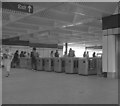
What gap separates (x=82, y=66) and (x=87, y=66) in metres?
0.31

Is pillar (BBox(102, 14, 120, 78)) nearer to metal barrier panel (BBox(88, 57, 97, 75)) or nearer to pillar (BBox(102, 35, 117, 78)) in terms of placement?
pillar (BBox(102, 35, 117, 78))

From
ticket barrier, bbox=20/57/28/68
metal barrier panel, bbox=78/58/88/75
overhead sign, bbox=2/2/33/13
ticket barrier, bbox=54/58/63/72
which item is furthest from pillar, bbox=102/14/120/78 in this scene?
ticket barrier, bbox=20/57/28/68

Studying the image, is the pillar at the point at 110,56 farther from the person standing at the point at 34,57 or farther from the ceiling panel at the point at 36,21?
the person standing at the point at 34,57

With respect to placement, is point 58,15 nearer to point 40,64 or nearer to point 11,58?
point 11,58

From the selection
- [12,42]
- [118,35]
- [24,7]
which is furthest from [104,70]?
[12,42]

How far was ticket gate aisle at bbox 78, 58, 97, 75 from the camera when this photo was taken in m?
10.5

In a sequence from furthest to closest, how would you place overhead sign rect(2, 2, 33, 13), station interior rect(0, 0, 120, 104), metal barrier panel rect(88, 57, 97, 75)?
metal barrier panel rect(88, 57, 97, 75), overhead sign rect(2, 2, 33, 13), station interior rect(0, 0, 120, 104)

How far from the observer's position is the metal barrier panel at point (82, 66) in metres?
10.5

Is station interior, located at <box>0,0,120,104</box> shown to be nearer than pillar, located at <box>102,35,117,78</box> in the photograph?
Yes

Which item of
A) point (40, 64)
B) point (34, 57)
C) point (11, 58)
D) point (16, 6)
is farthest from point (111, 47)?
point (40, 64)

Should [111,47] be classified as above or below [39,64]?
above

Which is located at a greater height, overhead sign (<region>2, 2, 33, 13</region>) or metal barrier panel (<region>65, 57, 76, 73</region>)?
overhead sign (<region>2, 2, 33, 13</region>)

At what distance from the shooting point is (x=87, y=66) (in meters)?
10.5

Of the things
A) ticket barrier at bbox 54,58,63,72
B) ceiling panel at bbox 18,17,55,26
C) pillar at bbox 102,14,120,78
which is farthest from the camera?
ticket barrier at bbox 54,58,63,72
